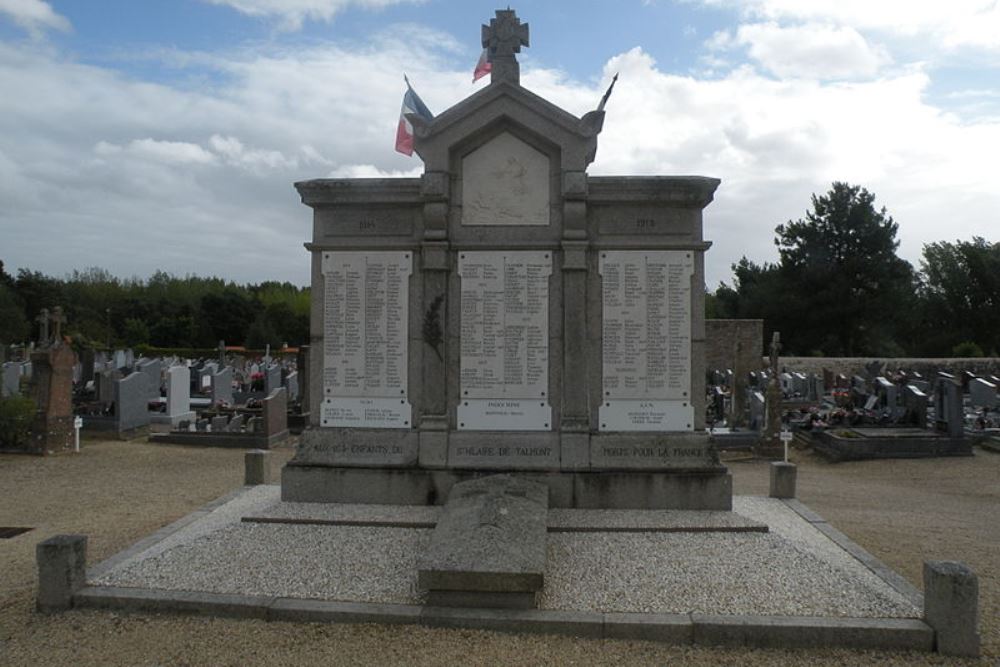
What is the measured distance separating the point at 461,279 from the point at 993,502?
26.3 feet

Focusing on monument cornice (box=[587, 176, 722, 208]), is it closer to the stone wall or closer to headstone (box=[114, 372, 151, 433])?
headstone (box=[114, 372, 151, 433])

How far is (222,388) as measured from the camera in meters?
18.6

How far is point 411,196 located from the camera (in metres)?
7.14

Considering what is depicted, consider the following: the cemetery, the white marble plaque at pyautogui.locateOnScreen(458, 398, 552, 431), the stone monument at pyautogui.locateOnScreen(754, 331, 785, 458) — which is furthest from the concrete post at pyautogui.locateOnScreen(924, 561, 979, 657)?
the stone monument at pyautogui.locateOnScreen(754, 331, 785, 458)

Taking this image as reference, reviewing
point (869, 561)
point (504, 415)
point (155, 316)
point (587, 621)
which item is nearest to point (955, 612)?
point (869, 561)

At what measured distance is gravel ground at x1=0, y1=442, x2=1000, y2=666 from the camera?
410cm

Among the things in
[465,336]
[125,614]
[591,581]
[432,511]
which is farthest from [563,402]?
[125,614]

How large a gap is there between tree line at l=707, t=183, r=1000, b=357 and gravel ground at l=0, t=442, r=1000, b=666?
2657 centimetres

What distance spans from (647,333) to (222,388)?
577 inches

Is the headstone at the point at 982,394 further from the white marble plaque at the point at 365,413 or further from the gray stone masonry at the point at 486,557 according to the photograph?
the gray stone masonry at the point at 486,557

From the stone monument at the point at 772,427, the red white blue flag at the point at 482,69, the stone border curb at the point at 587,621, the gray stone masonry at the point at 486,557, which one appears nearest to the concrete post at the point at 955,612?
the stone border curb at the point at 587,621

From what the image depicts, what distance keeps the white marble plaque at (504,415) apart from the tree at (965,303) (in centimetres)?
3971

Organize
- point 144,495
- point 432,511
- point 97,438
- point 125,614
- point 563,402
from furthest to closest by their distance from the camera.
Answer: point 97,438 → point 144,495 → point 563,402 → point 432,511 → point 125,614

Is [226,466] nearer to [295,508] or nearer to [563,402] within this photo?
[295,508]
